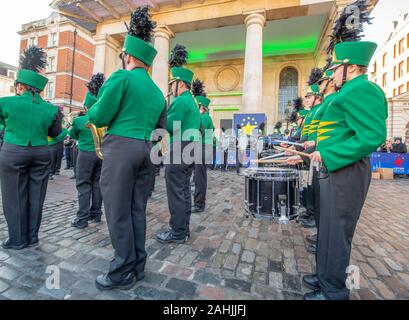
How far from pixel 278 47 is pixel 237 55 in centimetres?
341

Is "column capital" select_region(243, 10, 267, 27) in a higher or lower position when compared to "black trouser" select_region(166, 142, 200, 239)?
higher

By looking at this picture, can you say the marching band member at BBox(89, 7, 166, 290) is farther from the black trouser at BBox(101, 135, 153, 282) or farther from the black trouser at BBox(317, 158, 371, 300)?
the black trouser at BBox(317, 158, 371, 300)

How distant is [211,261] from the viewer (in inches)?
109

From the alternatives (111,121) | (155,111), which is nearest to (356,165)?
(155,111)

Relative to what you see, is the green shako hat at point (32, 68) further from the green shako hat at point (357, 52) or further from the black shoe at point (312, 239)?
the black shoe at point (312, 239)

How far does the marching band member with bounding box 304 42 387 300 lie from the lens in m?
1.79

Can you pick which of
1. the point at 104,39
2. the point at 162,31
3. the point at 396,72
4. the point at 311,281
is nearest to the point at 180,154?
the point at 311,281

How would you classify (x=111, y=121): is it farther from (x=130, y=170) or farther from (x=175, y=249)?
(x=175, y=249)

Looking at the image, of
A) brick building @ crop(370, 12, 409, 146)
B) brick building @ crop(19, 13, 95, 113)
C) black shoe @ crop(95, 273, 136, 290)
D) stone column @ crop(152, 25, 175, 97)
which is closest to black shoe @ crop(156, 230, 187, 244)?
black shoe @ crop(95, 273, 136, 290)

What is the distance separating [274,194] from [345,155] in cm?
161

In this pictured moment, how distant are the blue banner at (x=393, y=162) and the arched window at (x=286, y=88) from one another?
8.34 m

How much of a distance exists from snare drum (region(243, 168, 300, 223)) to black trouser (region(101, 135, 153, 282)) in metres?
1.89

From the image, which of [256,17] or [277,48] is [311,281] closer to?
[256,17]
